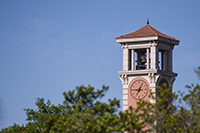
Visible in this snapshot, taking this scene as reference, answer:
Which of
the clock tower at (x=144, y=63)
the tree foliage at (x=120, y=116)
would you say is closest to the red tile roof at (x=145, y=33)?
the clock tower at (x=144, y=63)

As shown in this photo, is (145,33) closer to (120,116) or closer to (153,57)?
(153,57)

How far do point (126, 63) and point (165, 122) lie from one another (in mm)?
15461

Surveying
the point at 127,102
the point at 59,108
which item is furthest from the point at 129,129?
the point at 59,108

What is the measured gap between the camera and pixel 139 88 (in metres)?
68.1

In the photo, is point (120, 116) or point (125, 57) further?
point (125, 57)

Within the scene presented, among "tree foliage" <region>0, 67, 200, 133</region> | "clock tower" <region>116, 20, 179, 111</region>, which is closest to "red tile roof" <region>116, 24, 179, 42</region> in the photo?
"clock tower" <region>116, 20, 179, 111</region>

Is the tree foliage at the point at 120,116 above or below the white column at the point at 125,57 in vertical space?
below

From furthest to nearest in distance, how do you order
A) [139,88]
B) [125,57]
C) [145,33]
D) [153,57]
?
[125,57] < [145,33] < [139,88] < [153,57]

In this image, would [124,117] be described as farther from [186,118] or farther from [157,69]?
[157,69]

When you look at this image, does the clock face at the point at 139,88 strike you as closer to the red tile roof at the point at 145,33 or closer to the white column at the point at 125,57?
the white column at the point at 125,57

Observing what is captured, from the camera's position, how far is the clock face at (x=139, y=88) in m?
67.4

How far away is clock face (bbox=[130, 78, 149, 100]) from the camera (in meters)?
67.4

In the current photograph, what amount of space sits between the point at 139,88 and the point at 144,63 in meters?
2.78

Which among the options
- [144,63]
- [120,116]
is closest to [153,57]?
[144,63]
